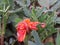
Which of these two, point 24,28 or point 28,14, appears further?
point 28,14

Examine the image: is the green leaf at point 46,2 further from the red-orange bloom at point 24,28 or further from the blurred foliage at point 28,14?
the red-orange bloom at point 24,28

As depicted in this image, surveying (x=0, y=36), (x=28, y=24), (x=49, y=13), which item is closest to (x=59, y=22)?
(x=49, y=13)

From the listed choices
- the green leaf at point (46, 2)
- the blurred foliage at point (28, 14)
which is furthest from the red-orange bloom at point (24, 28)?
the green leaf at point (46, 2)

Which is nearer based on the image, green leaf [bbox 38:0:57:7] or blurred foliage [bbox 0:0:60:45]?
blurred foliage [bbox 0:0:60:45]

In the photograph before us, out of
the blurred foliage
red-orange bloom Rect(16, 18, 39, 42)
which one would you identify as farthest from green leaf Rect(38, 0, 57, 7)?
red-orange bloom Rect(16, 18, 39, 42)

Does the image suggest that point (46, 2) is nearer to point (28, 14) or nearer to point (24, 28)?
point (28, 14)

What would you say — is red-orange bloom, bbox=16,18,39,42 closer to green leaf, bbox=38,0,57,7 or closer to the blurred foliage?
the blurred foliage

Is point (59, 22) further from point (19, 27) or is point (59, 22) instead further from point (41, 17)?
point (19, 27)

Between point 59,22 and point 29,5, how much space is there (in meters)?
0.17

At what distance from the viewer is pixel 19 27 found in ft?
2.64

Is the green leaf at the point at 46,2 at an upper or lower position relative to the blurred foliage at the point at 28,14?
upper

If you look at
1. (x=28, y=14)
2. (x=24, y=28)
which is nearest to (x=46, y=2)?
(x=28, y=14)

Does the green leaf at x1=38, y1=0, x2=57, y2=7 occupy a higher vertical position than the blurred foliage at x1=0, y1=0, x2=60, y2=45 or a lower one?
higher

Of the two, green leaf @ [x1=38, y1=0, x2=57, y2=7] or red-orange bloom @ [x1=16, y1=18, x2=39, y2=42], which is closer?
red-orange bloom @ [x1=16, y1=18, x2=39, y2=42]
